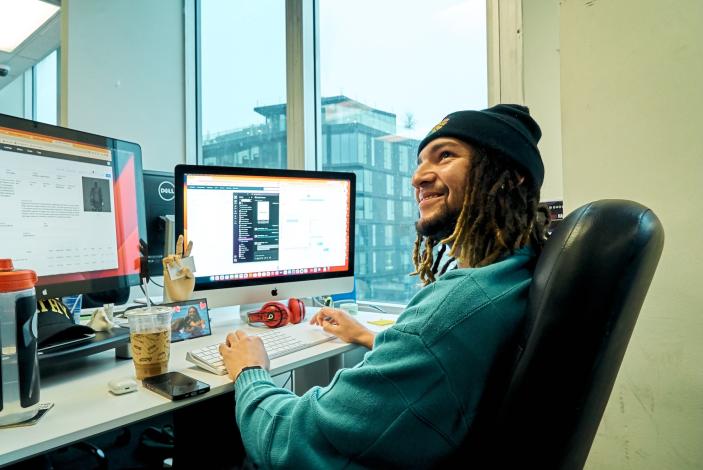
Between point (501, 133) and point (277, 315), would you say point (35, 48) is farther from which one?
point (501, 133)

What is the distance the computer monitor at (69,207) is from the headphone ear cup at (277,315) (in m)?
0.40

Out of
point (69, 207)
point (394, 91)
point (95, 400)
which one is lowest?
point (95, 400)

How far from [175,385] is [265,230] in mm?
709

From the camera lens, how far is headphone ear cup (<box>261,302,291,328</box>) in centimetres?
134

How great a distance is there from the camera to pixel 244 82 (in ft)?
8.85

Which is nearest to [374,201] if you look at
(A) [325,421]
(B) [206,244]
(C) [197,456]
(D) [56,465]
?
Result: (B) [206,244]

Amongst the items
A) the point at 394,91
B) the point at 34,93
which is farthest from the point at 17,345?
the point at 34,93

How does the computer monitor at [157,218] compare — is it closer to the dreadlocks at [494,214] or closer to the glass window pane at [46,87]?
the dreadlocks at [494,214]

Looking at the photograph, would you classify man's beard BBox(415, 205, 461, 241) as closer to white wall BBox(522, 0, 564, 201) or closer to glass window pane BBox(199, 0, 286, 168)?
white wall BBox(522, 0, 564, 201)

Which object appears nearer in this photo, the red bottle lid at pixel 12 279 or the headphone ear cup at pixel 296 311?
the red bottle lid at pixel 12 279

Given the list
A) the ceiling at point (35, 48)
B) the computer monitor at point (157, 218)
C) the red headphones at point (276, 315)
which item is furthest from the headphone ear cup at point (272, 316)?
the ceiling at point (35, 48)

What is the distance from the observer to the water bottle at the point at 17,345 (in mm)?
663

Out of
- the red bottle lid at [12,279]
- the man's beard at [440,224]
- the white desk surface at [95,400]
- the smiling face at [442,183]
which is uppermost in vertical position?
the smiling face at [442,183]

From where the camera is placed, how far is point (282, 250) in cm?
149
